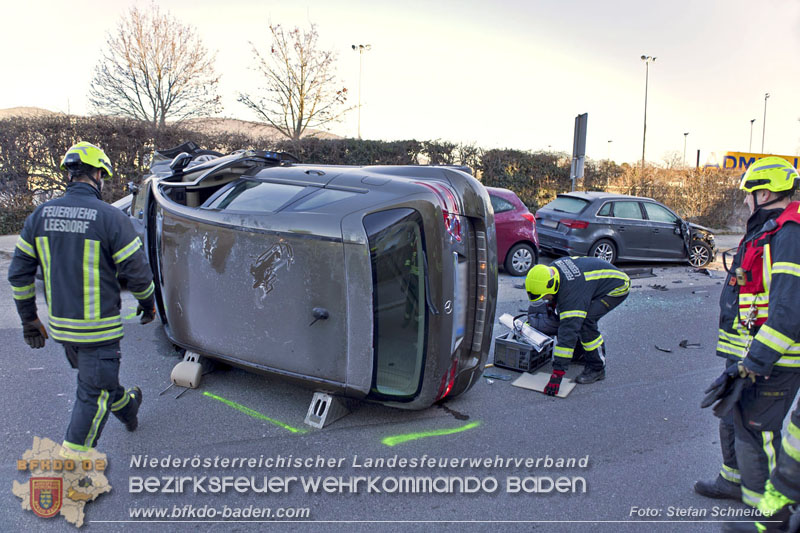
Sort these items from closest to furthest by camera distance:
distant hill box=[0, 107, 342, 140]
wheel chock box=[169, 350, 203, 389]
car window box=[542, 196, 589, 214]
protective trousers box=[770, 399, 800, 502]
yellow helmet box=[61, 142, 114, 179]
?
protective trousers box=[770, 399, 800, 502], yellow helmet box=[61, 142, 114, 179], wheel chock box=[169, 350, 203, 389], car window box=[542, 196, 589, 214], distant hill box=[0, 107, 342, 140]

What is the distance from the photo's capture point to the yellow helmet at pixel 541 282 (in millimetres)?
4660

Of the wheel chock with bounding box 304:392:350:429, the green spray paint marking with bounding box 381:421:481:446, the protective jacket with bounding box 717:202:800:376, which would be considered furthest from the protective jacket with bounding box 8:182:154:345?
the protective jacket with bounding box 717:202:800:376

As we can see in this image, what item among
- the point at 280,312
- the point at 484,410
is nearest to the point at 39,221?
the point at 280,312

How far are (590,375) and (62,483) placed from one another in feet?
13.7

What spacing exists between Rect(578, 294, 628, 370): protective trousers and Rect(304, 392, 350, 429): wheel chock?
7.75 feet

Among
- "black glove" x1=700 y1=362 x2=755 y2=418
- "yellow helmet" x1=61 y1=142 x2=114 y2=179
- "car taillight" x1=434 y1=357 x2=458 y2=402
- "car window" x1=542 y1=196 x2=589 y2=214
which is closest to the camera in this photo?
"black glove" x1=700 y1=362 x2=755 y2=418

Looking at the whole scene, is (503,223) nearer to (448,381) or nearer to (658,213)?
(658,213)

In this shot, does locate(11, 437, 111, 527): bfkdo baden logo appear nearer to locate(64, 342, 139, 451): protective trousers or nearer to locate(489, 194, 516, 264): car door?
locate(64, 342, 139, 451): protective trousers

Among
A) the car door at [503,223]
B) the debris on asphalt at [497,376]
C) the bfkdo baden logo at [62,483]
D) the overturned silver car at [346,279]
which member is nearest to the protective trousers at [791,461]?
the overturned silver car at [346,279]

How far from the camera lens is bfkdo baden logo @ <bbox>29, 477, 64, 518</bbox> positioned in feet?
9.81

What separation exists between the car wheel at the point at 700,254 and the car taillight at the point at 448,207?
9665mm

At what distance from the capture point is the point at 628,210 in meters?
11.0

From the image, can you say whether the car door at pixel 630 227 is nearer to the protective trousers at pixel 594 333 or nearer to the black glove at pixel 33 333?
the protective trousers at pixel 594 333

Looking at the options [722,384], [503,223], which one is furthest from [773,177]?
[503,223]
